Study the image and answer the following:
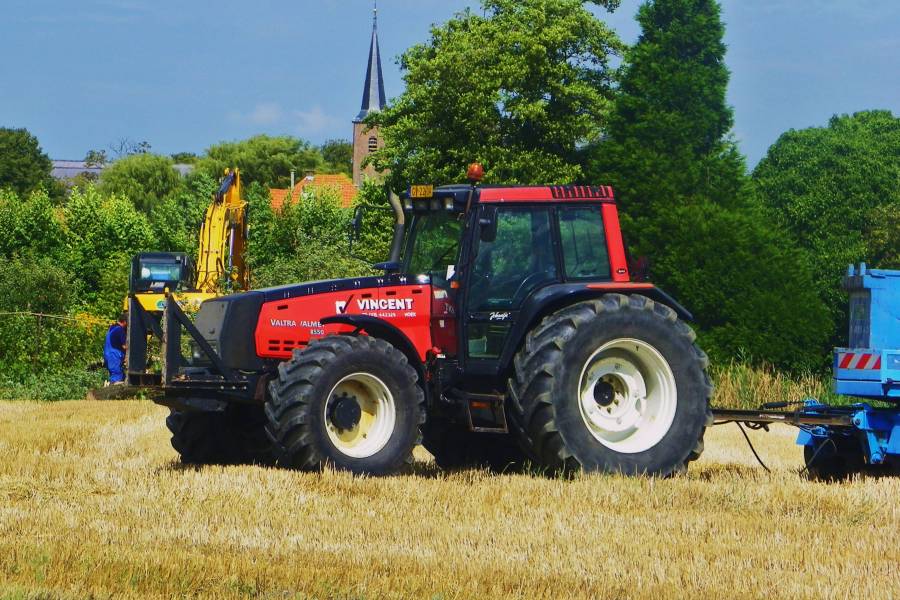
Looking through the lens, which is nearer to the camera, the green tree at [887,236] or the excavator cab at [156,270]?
the excavator cab at [156,270]

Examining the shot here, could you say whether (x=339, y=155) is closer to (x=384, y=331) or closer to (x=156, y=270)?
(x=156, y=270)

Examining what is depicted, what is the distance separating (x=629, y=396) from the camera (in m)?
11.9

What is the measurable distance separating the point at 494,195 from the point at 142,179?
243 ft

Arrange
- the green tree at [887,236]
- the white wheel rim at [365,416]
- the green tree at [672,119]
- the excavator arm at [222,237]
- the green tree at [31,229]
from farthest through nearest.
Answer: the green tree at [887,236] < the green tree at [31,229] < the green tree at [672,119] < the excavator arm at [222,237] < the white wheel rim at [365,416]

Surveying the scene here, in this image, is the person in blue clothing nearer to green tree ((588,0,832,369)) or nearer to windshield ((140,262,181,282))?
windshield ((140,262,181,282))

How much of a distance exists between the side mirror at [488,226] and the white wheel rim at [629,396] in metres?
1.37

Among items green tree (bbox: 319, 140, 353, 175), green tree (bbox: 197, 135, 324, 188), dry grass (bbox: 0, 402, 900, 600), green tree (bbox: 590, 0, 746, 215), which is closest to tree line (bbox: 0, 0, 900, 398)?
green tree (bbox: 590, 0, 746, 215)

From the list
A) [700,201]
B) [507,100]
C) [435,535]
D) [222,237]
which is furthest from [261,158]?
[435,535]

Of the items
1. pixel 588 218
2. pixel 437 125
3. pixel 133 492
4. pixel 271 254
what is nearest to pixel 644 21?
pixel 437 125

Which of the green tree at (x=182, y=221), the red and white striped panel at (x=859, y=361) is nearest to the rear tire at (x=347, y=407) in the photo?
the red and white striped panel at (x=859, y=361)

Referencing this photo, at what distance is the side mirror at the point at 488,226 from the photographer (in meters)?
11.6

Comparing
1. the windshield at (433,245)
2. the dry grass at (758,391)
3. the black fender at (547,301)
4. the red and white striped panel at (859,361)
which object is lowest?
the dry grass at (758,391)

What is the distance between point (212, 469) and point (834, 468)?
5.56 meters

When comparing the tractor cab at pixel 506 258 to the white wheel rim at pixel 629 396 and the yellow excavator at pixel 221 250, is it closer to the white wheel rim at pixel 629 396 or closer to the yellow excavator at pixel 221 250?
the white wheel rim at pixel 629 396
